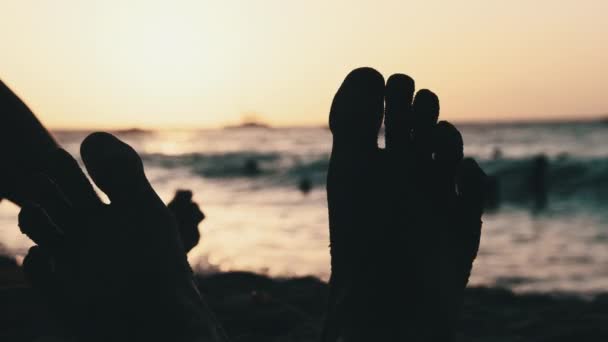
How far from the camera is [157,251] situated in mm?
1527

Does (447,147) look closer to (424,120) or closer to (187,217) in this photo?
(424,120)

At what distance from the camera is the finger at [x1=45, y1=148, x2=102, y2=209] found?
59.6 inches

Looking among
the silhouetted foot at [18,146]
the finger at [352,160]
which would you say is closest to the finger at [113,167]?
the silhouetted foot at [18,146]

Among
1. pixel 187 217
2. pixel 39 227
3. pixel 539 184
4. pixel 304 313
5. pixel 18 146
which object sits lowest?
pixel 539 184

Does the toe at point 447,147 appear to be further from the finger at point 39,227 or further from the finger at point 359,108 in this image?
the finger at point 39,227

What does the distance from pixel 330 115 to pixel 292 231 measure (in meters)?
4.27

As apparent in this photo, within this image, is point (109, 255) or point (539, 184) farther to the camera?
point (539, 184)

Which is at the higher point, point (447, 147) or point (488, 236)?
point (447, 147)

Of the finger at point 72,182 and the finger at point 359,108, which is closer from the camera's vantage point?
the finger at point 72,182

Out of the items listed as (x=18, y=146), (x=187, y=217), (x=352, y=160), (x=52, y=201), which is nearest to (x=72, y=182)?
(x=52, y=201)

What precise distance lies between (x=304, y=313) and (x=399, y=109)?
1.44 metres

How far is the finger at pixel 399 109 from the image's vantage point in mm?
1761

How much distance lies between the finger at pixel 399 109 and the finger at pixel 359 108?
0.10ft

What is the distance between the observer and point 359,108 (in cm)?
171
